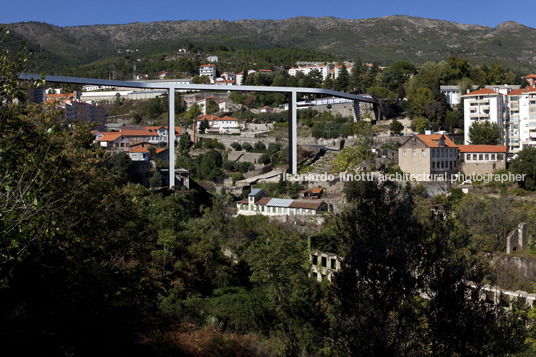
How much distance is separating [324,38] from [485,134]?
109530mm

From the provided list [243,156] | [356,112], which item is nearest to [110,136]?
[243,156]

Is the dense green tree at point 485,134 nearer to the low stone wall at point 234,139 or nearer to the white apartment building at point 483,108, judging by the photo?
the white apartment building at point 483,108

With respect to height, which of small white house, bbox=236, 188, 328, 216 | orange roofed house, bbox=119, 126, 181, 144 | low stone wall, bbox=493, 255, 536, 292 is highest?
orange roofed house, bbox=119, 126, 181, 144

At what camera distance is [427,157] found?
2686 centimetres

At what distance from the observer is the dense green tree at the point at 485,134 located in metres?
31.5

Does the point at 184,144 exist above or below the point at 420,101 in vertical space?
below

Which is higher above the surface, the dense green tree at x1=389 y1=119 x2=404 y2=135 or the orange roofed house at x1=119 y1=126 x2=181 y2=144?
the dense green tree at x1=389 y1=119 x2=404 y2=135

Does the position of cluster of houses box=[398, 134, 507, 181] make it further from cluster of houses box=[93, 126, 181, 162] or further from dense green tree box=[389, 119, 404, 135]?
cluster of houses box=[93, 126, 181, 162]

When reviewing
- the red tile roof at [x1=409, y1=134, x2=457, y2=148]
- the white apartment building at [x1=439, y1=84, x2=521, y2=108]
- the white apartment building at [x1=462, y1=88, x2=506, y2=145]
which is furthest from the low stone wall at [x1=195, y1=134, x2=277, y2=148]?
the white apartment building at [x1=439, y1=84, x2=521, y2=108]

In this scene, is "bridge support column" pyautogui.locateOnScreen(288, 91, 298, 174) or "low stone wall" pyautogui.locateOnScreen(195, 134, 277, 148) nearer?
"bridge support column" pyautogui.locateOnScreen(288, 91, 298, 174)

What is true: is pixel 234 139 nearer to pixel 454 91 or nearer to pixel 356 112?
pixel 356 112

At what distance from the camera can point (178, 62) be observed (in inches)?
3167

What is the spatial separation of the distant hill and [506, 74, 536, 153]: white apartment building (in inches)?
2302

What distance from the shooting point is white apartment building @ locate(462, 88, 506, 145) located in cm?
3491
